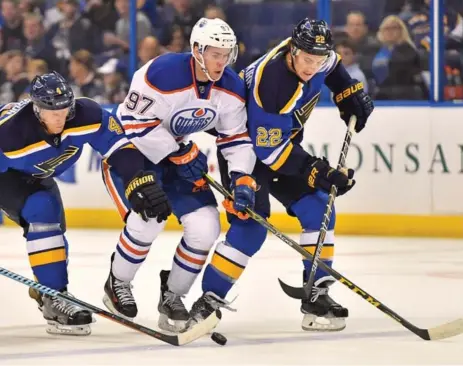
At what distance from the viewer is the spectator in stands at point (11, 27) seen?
8477 millimetres

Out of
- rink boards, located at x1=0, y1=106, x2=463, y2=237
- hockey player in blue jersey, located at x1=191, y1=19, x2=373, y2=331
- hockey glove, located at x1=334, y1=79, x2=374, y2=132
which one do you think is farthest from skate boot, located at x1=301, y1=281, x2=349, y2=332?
rink boards, located at x1=0, y1=106, x2=463, y2=237

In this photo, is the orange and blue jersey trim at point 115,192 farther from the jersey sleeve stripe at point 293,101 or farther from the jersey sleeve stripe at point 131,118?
the jersey sleeve stripe at point 293,101

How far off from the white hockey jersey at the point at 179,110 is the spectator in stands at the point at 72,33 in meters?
3.99

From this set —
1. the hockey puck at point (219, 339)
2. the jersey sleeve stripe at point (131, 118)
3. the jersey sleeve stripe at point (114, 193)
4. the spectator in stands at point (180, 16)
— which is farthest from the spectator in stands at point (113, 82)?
the hockey puck at point (219, 339)

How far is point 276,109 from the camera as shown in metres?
4.39

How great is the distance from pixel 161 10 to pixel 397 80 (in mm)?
1607

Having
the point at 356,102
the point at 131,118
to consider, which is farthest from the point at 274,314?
the point at 131,118

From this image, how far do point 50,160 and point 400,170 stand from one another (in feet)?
11.2

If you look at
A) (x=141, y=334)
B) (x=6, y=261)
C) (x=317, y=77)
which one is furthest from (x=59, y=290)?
(x=6, y=261)

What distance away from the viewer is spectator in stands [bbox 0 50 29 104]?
8.41m

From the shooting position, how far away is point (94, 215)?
7992mm

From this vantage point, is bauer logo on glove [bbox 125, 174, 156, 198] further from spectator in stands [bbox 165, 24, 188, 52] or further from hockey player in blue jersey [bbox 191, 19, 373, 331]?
spectator in stands [bbox 165, 24, 188, 52]

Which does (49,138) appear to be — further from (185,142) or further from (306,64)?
(306,64)

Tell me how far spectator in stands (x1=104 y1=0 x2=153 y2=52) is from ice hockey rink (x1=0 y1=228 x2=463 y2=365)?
5.47ft
